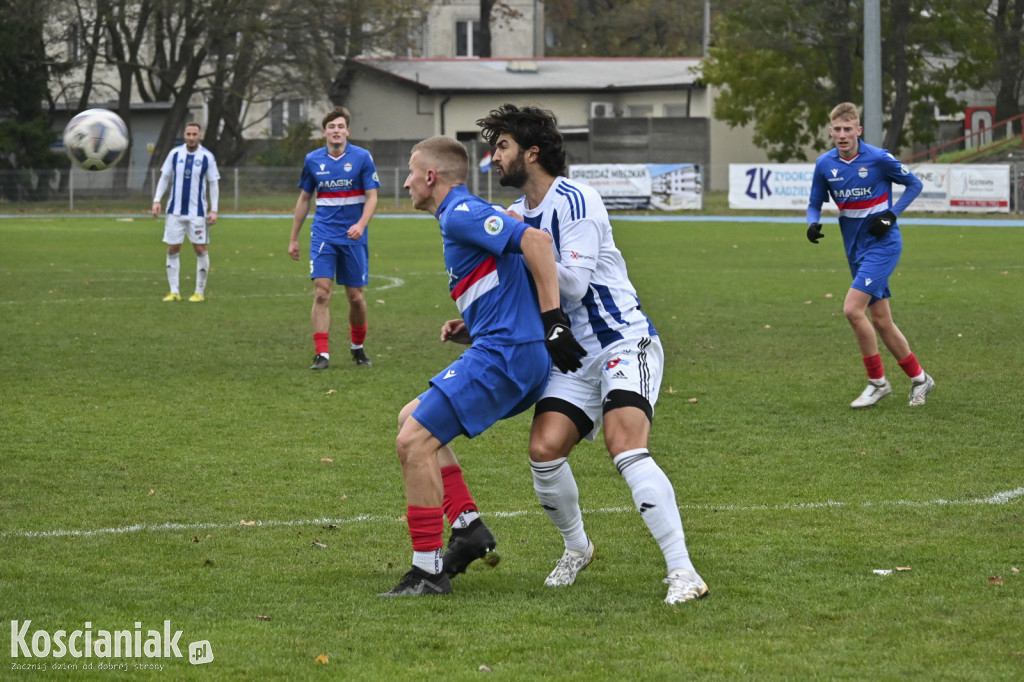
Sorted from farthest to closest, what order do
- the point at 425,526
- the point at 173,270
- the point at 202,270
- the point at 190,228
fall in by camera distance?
the point at 173,270, the point at 202,270, the point at 190,228, the point at 425,526

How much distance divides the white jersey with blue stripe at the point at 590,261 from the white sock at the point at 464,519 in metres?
0.84

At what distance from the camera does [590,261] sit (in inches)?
199

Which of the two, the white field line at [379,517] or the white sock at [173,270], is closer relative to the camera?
the white field line at [379,517]

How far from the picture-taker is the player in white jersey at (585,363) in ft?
16.3

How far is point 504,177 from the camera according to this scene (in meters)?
5.16

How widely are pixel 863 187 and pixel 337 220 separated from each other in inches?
179

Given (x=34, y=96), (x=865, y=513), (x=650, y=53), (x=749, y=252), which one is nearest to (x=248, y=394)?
(x=865, y=513)

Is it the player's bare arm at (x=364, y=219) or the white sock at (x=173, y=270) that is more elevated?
the player's bare arm at (x=364, y=219)

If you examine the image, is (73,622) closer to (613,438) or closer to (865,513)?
(613,438)

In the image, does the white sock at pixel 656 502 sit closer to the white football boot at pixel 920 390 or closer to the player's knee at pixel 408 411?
the player's knee at pixel 408 411

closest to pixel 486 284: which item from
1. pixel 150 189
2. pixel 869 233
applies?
pixel 869 233

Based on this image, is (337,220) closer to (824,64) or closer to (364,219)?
(364,219)

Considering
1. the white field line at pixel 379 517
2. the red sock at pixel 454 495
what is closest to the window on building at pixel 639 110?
the white field line at pixel 379 517

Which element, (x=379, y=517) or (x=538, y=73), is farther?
(x=538, y=73)
